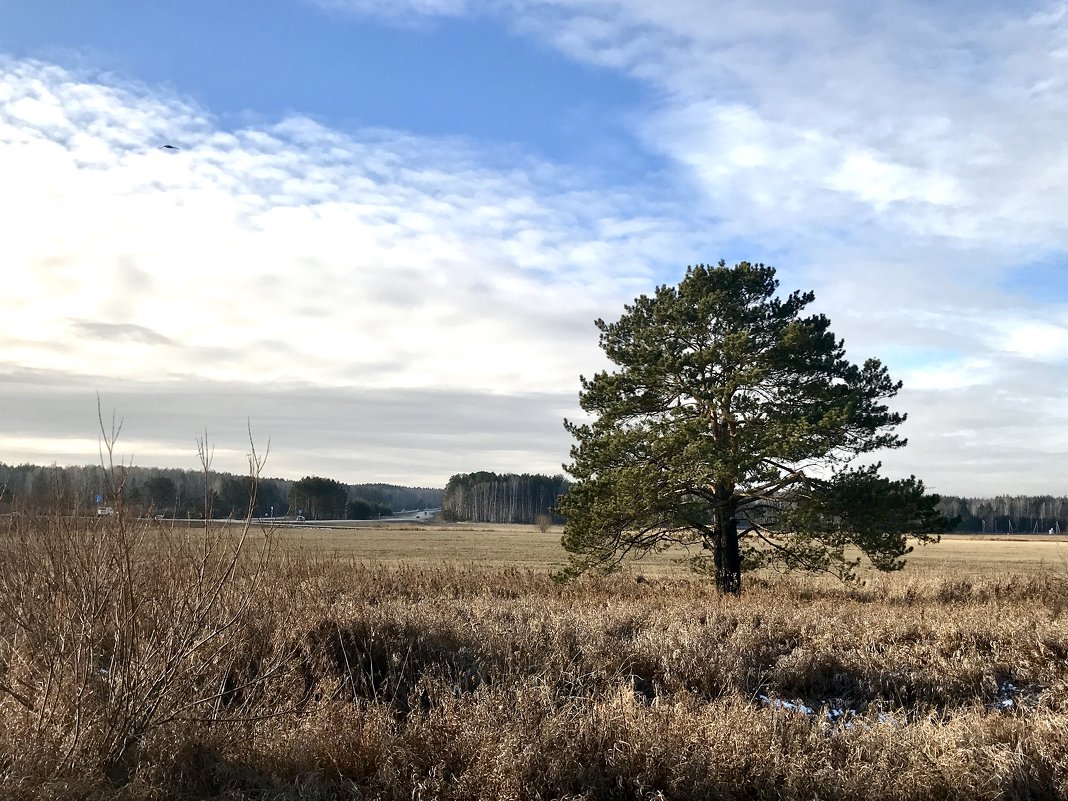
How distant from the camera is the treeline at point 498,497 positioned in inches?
5595

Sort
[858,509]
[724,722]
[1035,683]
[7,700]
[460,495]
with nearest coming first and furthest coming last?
[7,700], [724,722], [1035,683], [858,509], [460,495]

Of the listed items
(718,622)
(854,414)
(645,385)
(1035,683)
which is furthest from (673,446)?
(1035,683)

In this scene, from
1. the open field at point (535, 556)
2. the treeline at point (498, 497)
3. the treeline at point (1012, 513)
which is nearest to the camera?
the open field at point (535, 556)

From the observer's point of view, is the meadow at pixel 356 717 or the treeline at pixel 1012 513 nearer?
the meadow at pixel 356 717

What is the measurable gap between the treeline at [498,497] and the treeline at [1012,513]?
6646cm

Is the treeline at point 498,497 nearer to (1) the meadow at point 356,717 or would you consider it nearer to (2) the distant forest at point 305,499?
(2) the distant forest at point 305,499

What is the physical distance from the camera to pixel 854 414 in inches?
639

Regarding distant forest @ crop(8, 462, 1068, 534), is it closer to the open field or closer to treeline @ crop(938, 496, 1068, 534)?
treeline @ crop(938, 496, 1068, 534)

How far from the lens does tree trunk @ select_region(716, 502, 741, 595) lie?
59.7 feet

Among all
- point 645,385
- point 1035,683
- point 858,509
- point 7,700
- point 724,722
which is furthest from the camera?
point 645,385

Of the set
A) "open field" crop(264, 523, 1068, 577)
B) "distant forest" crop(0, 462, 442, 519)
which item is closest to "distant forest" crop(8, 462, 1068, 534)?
"distant forest" crop(0, 462, 442, 519)

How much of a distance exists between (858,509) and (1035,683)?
21.0 feet

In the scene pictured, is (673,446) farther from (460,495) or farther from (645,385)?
(460,495)

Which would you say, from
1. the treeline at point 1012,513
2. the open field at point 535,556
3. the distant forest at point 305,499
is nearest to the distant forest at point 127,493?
the distant forest at point 305,499
